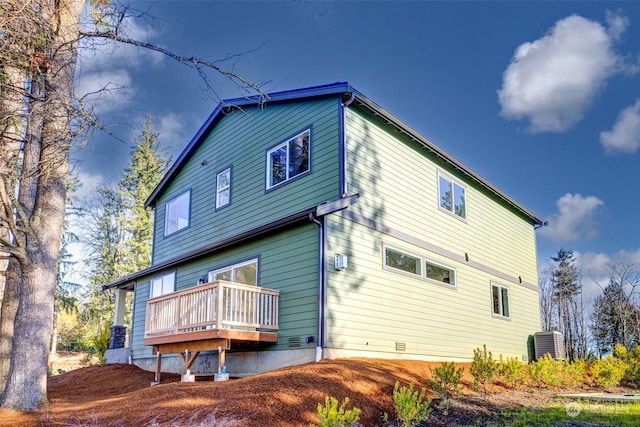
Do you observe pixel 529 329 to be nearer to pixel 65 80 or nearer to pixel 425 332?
pixel 425 332

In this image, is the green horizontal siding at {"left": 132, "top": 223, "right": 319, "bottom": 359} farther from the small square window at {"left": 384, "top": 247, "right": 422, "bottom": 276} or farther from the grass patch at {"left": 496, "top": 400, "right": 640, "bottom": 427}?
the grass patch at {"left": 496, "top": 400, "right": 640, "bottom": 427}

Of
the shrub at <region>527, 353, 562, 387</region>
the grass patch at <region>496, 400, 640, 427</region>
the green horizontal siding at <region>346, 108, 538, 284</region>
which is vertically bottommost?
the grass patch at <region>496, 400, 640, 427</region>

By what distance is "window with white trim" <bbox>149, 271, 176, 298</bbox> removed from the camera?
46.0 ft

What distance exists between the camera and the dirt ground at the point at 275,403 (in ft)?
18.3

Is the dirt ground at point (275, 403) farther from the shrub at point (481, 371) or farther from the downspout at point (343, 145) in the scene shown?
the downspout at point (343, 145)

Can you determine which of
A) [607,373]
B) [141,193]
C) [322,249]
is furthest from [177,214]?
[141,193]

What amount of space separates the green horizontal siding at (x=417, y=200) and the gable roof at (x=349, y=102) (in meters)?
0.21

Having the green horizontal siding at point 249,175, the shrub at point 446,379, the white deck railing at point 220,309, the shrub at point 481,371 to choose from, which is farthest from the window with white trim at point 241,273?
the shrub at point 481,371

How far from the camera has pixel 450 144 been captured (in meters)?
20.7

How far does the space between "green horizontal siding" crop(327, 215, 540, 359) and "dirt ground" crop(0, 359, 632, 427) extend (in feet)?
3.60

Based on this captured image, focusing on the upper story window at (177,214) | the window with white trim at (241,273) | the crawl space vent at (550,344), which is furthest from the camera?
the crawl space vent at (550,344)

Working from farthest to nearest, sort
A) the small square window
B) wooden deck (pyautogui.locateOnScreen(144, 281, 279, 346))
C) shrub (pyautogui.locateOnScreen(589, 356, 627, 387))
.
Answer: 1. shrub (pyautogui.locateOnScreen(589, 356, 627, 387))
2. the small square window
3. wooden deck (pyautogui.locateOnScreen(144, 281, 279, 346))

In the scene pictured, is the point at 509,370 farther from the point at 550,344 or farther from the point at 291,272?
the point at 550,344

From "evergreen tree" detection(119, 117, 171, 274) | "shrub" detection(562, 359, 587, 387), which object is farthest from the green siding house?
"evergreen tree" detection(119, 117, 171, 274)
